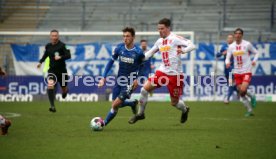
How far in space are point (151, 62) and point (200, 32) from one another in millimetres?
3410

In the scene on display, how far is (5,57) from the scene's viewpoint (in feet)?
88.2

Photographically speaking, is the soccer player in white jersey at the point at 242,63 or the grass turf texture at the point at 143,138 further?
the soccer player in white jersey at the point at 242,63

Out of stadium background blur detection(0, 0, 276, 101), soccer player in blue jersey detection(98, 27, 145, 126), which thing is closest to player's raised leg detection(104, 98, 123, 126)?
soccer player in blue jersey detection(98, 27, 145, 126)

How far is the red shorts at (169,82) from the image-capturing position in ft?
41.8

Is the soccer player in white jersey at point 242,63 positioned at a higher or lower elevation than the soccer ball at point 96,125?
higher

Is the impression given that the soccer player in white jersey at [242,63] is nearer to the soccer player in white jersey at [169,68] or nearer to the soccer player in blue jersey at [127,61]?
the soccer player in white jersey at [169,68]

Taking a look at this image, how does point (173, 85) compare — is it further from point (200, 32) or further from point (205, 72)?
point (200, 32)

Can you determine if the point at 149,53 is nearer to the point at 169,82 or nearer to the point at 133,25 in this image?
the point at 169,82

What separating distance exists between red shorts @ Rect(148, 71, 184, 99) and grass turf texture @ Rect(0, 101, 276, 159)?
79 cm

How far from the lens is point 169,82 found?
12.8 metres

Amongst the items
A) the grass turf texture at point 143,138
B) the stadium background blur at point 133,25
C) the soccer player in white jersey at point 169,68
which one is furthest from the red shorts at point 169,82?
the stadium background blur at point 133,25

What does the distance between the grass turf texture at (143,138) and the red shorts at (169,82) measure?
0.79 meters

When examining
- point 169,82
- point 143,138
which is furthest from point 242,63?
point 143,138

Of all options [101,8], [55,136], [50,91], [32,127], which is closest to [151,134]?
[55,136]
